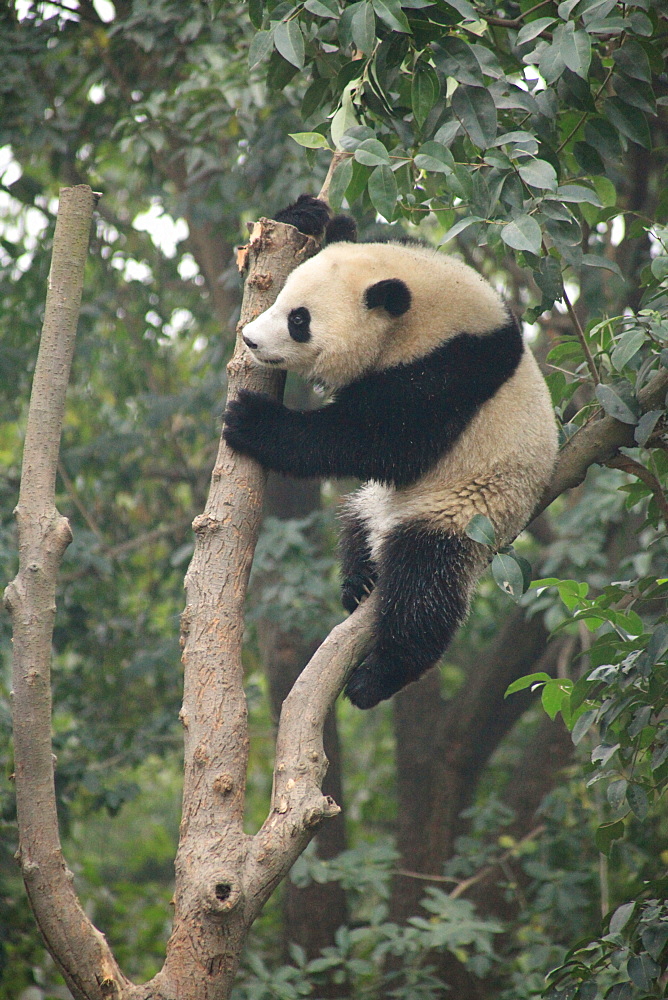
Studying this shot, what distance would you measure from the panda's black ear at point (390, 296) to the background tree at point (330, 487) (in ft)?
0.71

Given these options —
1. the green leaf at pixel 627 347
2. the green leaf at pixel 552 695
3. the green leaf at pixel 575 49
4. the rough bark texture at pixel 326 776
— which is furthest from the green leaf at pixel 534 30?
the rough bark texture at pixel 326 776

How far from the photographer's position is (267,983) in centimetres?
323

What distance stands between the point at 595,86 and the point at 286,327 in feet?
3.65

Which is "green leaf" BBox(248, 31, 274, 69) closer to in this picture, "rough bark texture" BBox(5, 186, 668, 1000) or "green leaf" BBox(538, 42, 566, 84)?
"rough bark texture" BBox(5, 186, 668, 1000)

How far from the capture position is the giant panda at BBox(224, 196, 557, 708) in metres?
2.62

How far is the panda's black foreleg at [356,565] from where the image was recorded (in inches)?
119

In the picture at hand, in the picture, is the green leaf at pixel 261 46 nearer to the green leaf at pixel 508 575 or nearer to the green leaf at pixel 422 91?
the green leaf at pixel 422 91

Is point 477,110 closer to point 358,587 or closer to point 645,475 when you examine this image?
point 645,475

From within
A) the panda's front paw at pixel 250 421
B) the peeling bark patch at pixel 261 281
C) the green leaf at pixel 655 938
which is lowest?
the green leaf at pixel 655 938

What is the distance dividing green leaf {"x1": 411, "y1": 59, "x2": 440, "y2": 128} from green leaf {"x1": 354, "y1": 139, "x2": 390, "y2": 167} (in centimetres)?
22

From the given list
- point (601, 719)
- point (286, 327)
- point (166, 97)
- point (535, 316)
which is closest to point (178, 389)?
point (166, 97)

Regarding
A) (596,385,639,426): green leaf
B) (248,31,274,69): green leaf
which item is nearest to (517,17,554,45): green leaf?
(248,31,274,69): green leaf

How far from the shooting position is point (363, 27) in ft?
6.18

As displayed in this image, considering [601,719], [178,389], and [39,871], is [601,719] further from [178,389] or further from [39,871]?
[178,389]
